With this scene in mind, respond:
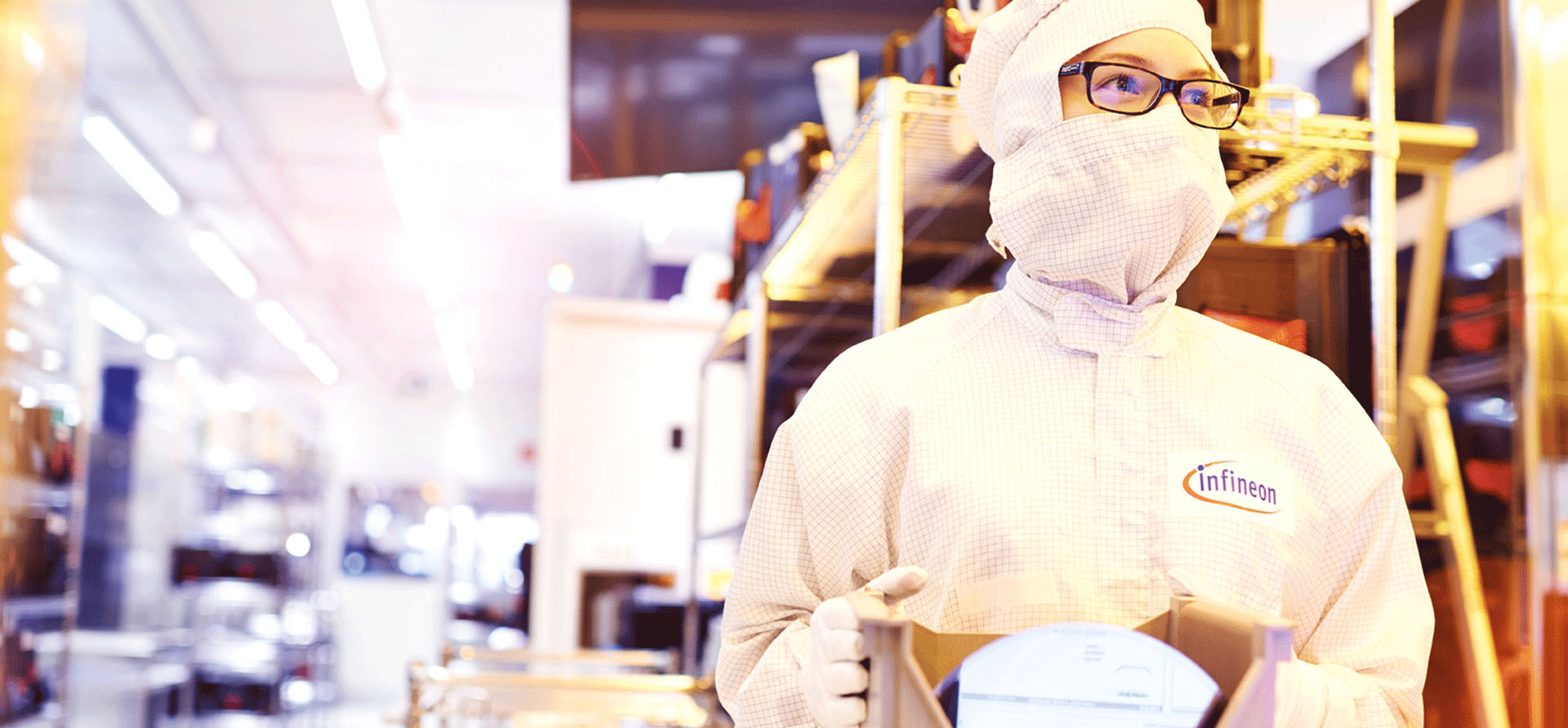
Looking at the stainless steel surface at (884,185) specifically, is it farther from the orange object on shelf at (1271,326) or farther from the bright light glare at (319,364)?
the bright light glare at (319,364)

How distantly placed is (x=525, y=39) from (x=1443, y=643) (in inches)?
151

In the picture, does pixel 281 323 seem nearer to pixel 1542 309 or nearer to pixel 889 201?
pixel 1542 309

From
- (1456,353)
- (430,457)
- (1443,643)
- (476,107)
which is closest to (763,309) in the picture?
(1443,643)

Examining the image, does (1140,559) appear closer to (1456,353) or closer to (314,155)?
(1456,353)

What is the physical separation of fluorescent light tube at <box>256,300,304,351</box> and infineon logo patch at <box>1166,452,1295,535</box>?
11.4 meters

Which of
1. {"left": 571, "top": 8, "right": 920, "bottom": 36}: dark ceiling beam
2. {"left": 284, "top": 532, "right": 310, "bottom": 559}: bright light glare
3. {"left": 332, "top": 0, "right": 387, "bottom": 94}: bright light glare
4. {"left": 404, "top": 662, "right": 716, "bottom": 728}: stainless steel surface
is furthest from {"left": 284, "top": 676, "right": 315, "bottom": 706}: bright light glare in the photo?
{"left": 571, "top": 8, "right": 920, "bottom": 36}: dark ceiling beam

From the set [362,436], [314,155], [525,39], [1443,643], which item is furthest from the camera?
[362,436]

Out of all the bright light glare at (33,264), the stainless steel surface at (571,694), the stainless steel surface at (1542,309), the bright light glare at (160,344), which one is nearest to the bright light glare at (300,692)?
the bright light glare at (160,344)

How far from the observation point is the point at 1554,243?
2781 millimetres

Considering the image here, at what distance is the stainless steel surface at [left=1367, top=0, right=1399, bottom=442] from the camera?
1766mm

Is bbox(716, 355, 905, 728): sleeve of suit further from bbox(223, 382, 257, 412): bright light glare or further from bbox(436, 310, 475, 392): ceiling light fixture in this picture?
bbox(223, 382, 257, 412): bright light glare

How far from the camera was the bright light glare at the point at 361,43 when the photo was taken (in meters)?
4.79

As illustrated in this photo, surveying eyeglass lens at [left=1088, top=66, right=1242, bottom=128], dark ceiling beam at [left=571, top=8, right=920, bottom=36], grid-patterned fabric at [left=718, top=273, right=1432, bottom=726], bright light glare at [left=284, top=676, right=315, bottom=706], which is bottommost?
bright light glare at [left=284, top=676, right=315, bottom=706]

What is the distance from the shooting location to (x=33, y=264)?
17.2ft
